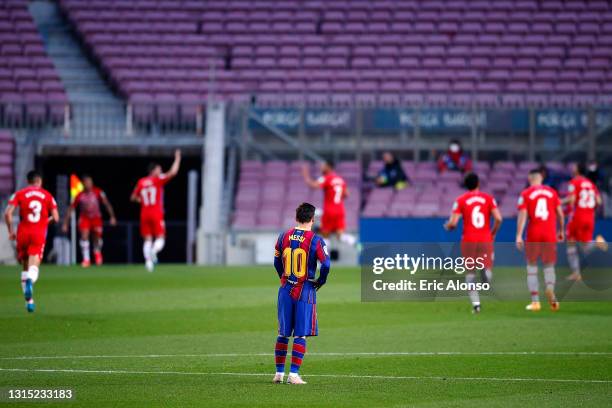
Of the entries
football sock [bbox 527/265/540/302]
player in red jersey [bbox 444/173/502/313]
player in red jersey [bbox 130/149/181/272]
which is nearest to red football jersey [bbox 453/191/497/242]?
player in red jersey [bbox 444/173/502/313]

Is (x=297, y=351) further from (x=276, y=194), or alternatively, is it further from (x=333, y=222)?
(x=276, y=194)

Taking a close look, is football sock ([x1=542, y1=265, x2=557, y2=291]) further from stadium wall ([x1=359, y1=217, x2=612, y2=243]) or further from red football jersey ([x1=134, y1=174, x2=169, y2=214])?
stadium wall ([x1=359, y1=217, x2=612, y2=243])

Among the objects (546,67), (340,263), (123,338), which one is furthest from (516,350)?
(546,67)

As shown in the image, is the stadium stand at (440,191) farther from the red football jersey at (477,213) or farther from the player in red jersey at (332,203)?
the red football jersey at (477,213)

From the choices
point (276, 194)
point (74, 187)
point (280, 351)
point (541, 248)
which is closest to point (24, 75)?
point (74, 187)

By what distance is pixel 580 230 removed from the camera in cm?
2222

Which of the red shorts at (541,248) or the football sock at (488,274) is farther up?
the red shorts at (541,248)

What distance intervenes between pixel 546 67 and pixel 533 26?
7.22 ft

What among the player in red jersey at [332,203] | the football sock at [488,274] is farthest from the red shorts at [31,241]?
the player in red jersey at [332,203]

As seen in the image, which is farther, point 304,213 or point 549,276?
point 549,276

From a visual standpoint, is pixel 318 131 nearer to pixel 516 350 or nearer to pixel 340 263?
pixel 340 263

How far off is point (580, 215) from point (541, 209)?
5.04 m

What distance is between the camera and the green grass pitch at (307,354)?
988 centimetres

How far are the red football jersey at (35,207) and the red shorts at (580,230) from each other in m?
9.93
